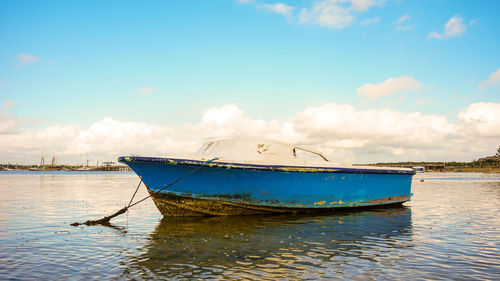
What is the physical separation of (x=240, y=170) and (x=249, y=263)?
457 cm

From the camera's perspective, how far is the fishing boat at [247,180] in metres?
10.6

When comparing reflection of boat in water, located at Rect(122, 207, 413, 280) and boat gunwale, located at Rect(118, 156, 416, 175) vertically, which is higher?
boat gunwale, located at Rect(118, 156, 416, 175)

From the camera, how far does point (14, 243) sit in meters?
7.95

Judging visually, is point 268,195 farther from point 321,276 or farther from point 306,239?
point 321,276

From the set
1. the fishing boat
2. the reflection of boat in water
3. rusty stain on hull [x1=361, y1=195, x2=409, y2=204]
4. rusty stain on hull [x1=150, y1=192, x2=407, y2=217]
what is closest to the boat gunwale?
the fishing boat

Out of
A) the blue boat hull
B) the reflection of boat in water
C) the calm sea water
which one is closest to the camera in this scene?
the calm sea water

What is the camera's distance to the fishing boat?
1055 cm

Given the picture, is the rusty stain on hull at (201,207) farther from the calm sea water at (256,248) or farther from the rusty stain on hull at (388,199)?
the rusty stain on hull at (388,199)

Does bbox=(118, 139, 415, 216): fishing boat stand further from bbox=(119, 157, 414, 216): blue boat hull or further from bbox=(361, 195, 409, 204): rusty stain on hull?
bbox=(361, 195, 409, 204): rusty stain on hull

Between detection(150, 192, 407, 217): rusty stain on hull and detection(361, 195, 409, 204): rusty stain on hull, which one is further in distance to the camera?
detection(361, 195, 409, 204): rusty stain on hull

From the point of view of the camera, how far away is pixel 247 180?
35.9 ft

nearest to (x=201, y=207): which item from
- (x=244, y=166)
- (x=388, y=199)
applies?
(x=244, y=166)

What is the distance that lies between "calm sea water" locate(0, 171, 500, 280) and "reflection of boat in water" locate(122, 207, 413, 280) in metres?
Result: 0.02

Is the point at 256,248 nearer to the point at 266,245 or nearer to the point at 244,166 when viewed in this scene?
the point at 266,245
